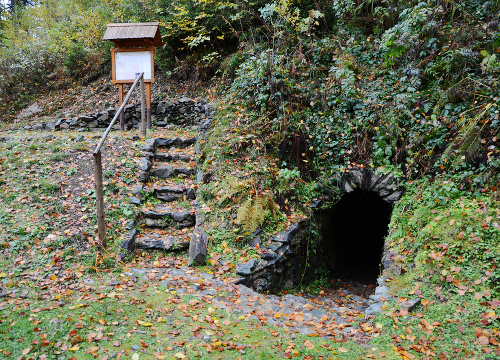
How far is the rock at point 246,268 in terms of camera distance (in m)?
5.39

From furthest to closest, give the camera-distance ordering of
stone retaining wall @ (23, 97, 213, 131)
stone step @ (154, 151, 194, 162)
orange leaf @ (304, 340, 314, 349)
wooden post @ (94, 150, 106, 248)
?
stone retaining wall @ (23, 97, 213, 131) < stone step @ (154, 151, 194, 162) < wooden post @ (94, 150, 106, 248) < orange leaf @ (304, 340, 314, 349)

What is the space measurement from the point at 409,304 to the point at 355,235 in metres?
5.14

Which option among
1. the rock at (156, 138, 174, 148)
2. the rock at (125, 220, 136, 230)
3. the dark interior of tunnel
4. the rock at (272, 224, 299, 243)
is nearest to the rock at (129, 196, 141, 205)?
the rock at (125, 220, 136, 230)

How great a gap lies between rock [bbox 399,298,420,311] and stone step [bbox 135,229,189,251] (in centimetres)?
380

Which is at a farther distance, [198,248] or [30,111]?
[30,111]

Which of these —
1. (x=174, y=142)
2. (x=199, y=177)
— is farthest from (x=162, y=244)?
(x=174, y=142)

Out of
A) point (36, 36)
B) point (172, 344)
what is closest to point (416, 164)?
point (172, 344)

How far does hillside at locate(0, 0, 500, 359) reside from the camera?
382 centimetres

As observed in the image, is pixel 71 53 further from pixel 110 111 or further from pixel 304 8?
pixel 304 8

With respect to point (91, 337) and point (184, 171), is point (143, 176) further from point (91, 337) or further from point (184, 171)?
point (91, 337)

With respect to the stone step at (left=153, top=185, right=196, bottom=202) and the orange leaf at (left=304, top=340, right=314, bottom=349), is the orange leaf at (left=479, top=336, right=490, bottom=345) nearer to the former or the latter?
the orange leaf at (left=304, top=340, right=314, bottom=349)

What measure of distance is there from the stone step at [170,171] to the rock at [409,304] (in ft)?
17.8

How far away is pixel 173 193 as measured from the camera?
721 centimetres

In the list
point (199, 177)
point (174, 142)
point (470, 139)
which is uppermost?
point (470, 139)
